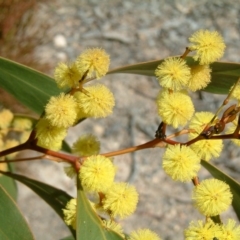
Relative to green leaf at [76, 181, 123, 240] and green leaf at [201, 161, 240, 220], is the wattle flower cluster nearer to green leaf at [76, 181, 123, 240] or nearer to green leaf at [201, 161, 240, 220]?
green leaf at [76, 181, 123, 240]

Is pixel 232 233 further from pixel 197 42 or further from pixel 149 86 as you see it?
pixel 149 86

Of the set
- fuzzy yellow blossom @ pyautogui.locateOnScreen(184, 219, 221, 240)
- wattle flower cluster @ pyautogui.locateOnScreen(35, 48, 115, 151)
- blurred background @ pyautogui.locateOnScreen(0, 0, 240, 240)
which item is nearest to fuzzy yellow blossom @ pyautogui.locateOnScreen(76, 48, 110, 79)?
wattle flower cluster @ pyautogui.locateOnScreen(35, 48, 115, 151)

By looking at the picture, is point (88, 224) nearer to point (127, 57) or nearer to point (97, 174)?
point (97, 174)

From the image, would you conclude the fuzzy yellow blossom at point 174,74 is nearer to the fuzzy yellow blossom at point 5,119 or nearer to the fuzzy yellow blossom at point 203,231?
the fuzzy yellow blossom at point 203,231

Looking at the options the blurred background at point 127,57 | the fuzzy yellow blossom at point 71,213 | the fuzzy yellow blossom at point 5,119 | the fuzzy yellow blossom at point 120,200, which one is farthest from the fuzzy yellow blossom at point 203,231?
the blurred background at point 127,57

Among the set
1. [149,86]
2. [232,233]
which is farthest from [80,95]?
[149,86]

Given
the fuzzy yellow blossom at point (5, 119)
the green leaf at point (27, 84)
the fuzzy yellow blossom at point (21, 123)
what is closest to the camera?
the green leaf at point (27, 84)
